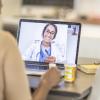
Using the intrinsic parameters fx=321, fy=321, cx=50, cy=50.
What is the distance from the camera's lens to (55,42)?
2107 mm

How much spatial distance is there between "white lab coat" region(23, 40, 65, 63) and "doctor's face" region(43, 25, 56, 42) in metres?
0.04

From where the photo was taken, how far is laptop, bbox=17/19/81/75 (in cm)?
210

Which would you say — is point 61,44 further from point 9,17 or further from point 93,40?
point 9,17

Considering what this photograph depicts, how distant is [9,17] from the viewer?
6941 mm

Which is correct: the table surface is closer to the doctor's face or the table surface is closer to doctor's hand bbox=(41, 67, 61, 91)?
doctor's hand bbox=(41, 67, 61, 91)

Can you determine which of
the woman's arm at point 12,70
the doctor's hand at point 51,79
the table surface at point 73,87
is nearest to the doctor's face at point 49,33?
the table surface at point 73,87

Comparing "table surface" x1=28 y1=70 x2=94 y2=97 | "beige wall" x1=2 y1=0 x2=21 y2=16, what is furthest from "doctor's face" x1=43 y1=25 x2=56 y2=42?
"beige wall" x1=2 y1=0 x2=21 y2=16

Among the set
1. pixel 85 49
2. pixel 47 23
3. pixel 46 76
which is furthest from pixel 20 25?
pixel 85 49

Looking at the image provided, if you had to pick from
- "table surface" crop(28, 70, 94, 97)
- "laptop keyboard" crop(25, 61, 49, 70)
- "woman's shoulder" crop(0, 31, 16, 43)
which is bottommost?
"table surface" crop(28, 70, 94, 97)

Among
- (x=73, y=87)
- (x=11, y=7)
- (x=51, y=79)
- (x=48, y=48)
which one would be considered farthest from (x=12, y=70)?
(x=11, y=7)

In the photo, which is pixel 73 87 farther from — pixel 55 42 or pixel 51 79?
pixel 55 42

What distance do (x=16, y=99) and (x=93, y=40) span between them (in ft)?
5.34

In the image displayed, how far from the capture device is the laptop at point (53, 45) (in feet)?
6.89

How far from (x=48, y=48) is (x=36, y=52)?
0.29 ft
